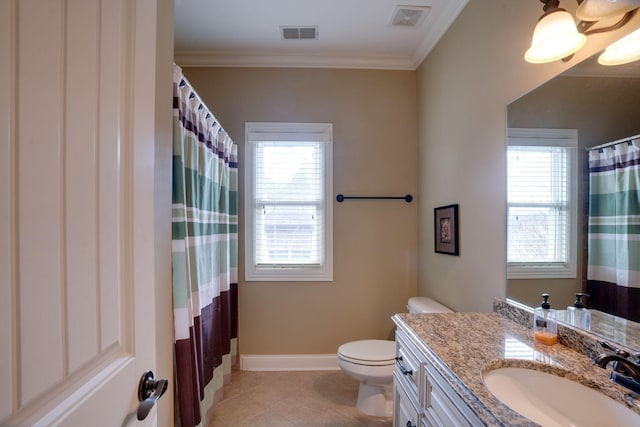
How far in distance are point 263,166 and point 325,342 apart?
1617mm

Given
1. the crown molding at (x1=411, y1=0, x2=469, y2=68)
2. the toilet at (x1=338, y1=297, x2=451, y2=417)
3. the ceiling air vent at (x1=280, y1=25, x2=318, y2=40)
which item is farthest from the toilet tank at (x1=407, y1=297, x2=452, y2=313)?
the ceiling air vent at (x1=280, y1=25, x2=318, y2=40)

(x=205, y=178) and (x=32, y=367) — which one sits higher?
(x=205, y=178)

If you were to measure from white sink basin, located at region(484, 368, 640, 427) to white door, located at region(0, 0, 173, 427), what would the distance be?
1016 millimetres

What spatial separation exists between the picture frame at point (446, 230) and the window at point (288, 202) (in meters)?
0.86

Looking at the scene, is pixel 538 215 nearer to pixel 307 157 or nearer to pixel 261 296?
pixel 307 157

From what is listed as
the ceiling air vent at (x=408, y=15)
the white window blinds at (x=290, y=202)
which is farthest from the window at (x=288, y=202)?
the ceiling air vent at (x=408, y=15)

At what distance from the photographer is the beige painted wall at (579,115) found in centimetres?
101

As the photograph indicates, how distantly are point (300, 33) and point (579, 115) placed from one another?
75.5 inches

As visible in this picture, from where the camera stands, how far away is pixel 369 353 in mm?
2053

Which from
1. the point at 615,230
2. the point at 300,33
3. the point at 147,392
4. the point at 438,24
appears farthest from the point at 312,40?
the point at 147,392

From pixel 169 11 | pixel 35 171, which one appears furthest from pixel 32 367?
pixel 169 11

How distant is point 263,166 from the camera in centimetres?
272

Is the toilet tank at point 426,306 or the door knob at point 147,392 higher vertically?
the door knob at point 147,392

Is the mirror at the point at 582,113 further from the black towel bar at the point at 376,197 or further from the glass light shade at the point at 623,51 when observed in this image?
the black towel bar at the point at 376,197
